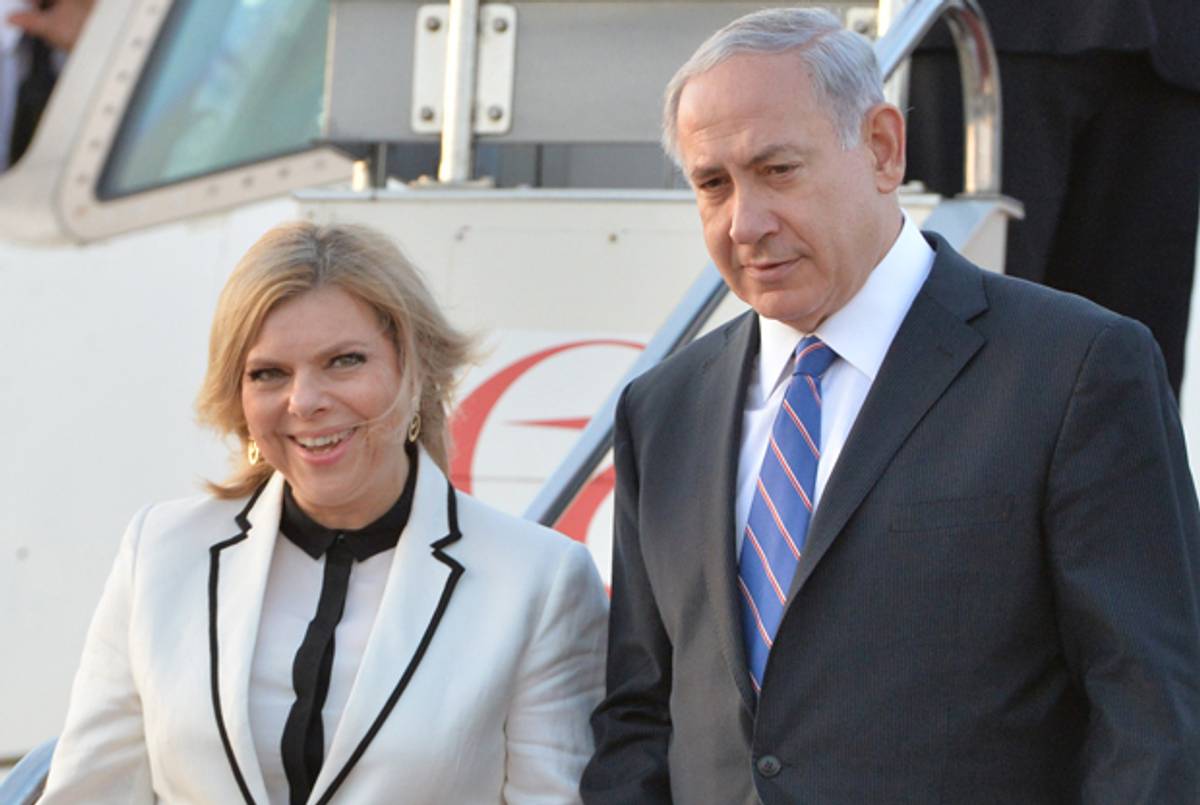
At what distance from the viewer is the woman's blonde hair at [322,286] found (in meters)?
2.36

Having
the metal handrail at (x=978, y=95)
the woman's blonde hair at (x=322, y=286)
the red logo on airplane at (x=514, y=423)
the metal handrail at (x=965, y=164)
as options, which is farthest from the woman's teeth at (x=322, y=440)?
the metal handrail at (x=978, y=95)

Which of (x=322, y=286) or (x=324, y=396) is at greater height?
(x=322, y=286)

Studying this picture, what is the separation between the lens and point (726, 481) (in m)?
Answer: 2.04

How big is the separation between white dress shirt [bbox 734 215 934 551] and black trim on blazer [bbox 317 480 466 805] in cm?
48

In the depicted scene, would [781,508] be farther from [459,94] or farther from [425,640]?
[459,94]

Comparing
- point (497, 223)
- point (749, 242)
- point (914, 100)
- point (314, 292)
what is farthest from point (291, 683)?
point (914, 100)

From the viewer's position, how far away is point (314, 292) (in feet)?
7.77

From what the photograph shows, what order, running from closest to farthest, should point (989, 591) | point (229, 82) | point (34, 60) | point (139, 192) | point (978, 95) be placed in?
point (989, 591) → point (978, 95) → point (139, 192) → point (229, 82) → point (34, 60)

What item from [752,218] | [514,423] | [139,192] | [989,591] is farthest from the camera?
[139,192]

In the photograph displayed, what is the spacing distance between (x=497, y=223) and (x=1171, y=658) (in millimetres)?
2346

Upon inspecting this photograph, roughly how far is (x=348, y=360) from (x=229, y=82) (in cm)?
383

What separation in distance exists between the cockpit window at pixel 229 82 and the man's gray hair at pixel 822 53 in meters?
4.04

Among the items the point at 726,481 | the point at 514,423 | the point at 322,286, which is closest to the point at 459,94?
the point at 514,423

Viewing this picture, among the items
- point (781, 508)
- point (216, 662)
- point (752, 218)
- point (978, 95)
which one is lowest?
point (216, 662)
